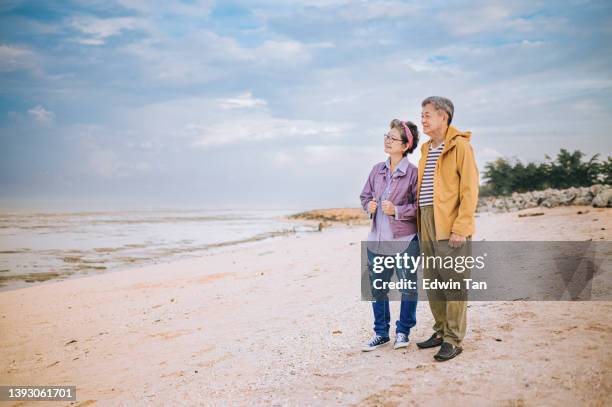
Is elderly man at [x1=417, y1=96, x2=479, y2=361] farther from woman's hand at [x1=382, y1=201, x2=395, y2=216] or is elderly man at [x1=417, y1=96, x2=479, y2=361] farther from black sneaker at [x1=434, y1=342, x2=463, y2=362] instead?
woman's hand at [x1=382, y1=201, x2=395, y2=216]

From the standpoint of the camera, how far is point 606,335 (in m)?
3.31

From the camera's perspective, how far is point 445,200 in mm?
3354

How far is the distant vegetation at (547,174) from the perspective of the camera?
28.3 meters

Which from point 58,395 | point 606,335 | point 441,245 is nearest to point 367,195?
point 441,245

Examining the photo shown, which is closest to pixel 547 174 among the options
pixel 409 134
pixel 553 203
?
pixel 553 203

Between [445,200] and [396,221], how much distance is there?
548 millimetres

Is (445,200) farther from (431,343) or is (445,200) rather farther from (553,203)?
(553,203)

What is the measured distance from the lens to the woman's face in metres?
3.81

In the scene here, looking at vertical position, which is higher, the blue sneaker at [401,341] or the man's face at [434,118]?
A: the man's face at [434,118]

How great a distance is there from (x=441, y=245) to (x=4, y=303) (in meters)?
8.52

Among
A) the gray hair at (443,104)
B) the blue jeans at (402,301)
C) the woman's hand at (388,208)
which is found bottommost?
the blue jeans at (402,301)

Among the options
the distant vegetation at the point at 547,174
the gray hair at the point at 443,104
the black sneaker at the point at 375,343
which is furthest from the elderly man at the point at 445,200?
the distant vegetation at the point at 547,174

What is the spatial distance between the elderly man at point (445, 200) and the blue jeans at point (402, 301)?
0.17 meters

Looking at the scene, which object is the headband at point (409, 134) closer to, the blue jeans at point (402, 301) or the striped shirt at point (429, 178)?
the striped shirt at point (429, 178)
